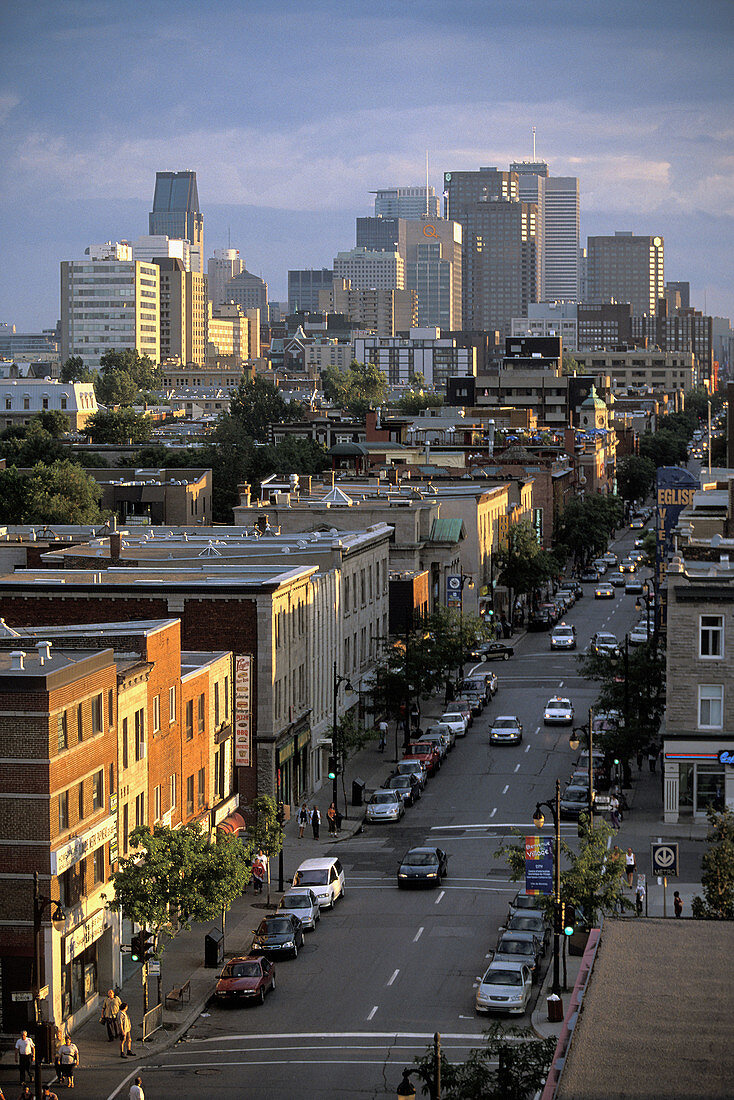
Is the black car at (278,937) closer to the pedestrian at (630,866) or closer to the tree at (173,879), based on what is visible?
the tree at (173,879)

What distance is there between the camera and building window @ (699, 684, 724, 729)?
6638cm

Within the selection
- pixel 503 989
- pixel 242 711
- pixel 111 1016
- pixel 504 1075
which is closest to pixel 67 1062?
pixel 111 1016

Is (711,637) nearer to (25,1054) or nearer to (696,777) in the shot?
(696,777)

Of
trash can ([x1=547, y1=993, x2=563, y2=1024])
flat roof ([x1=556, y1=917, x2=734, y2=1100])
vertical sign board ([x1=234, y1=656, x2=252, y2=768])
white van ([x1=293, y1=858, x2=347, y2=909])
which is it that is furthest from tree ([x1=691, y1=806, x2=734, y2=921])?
vertical sign board ([x1=234, y1=656, x2=252, y2=768])

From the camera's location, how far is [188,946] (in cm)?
5306

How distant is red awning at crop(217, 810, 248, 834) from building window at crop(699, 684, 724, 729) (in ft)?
57.4

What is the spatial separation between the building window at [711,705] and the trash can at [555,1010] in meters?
23.8

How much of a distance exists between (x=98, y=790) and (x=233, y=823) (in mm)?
14859

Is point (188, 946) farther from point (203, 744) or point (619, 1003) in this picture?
point (619, 1003)

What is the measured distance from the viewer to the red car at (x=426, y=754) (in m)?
77.2

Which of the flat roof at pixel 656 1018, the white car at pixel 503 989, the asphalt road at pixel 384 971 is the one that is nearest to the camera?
the flat roof at pixel 656 1018

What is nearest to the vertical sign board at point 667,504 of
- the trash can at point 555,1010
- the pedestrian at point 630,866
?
the pedestrian at point 630,866

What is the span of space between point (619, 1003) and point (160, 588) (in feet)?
136

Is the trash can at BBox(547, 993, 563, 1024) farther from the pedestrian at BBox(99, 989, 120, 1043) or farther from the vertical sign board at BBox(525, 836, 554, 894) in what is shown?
the pedestrian at BBox(99, 989, 120, 1043)
